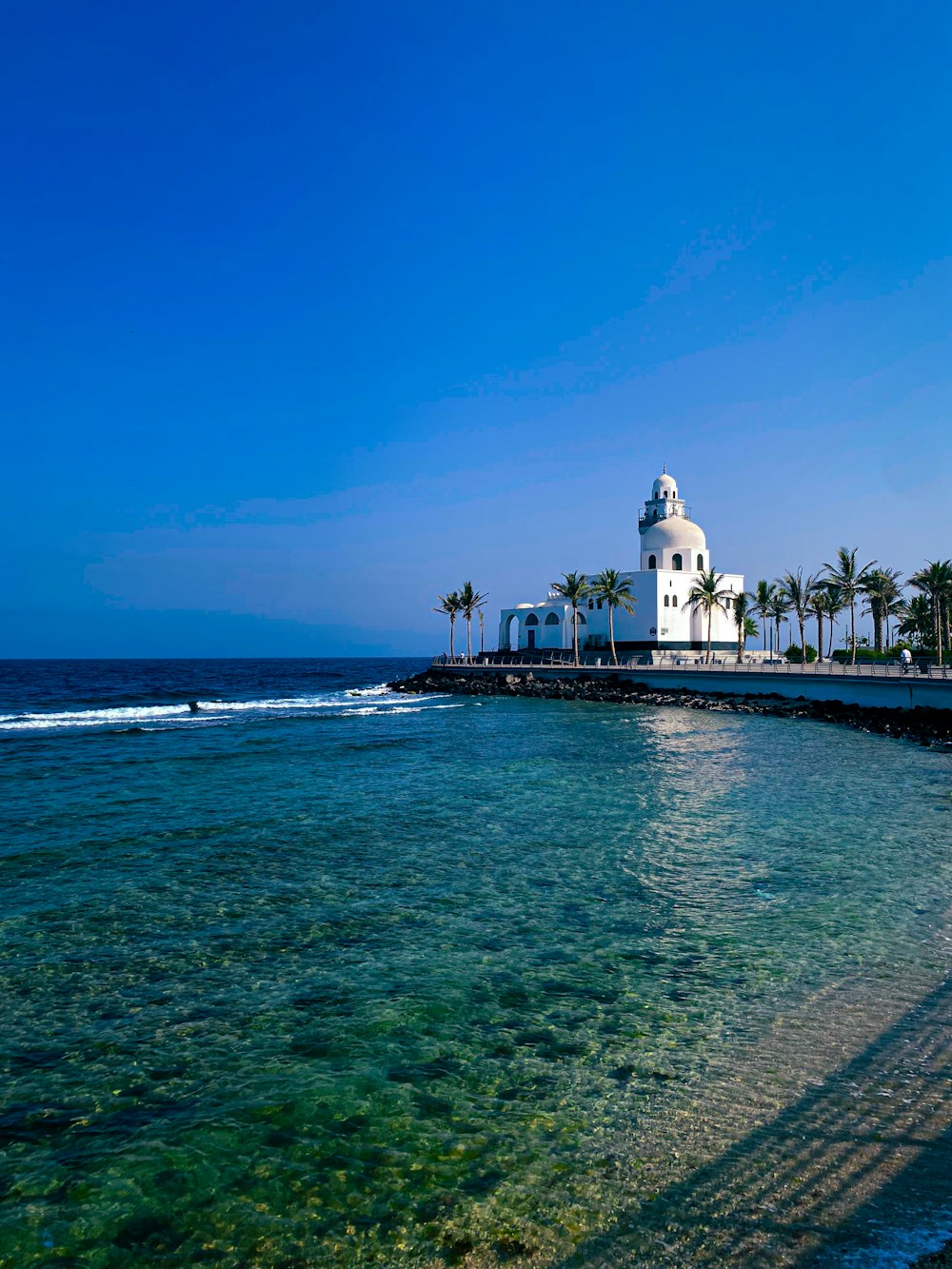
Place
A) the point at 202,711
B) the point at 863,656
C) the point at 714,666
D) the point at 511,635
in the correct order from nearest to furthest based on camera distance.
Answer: the point at 202,711 → the point at 714,666 → the point at 863,656 → the point at 511,635

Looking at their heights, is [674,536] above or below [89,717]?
above

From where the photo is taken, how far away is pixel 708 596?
243 ft

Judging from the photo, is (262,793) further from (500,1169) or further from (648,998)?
(500,1169)

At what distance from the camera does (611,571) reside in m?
74.6

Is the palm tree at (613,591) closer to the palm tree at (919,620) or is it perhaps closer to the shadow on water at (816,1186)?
the palm tree at (919,620)

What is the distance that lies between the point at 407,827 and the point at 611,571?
199 ft

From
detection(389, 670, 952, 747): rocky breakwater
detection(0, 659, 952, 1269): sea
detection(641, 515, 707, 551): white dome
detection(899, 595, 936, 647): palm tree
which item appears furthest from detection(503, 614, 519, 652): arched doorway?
detection(0, 659, 952, 1269): sea

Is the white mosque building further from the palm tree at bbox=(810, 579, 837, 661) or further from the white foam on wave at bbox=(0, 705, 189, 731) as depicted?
the white foam on wave at bbox=(0, 705, 189, 731)

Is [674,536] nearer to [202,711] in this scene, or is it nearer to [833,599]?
[833,599]

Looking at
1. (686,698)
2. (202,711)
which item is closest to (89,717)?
(202,711)

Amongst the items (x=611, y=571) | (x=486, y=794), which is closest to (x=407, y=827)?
(x=486, y=794)

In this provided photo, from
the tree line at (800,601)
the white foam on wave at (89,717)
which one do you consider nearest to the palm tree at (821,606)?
the tree line at (800,601)

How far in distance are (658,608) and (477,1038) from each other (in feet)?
237

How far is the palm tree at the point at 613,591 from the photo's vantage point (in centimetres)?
7419
